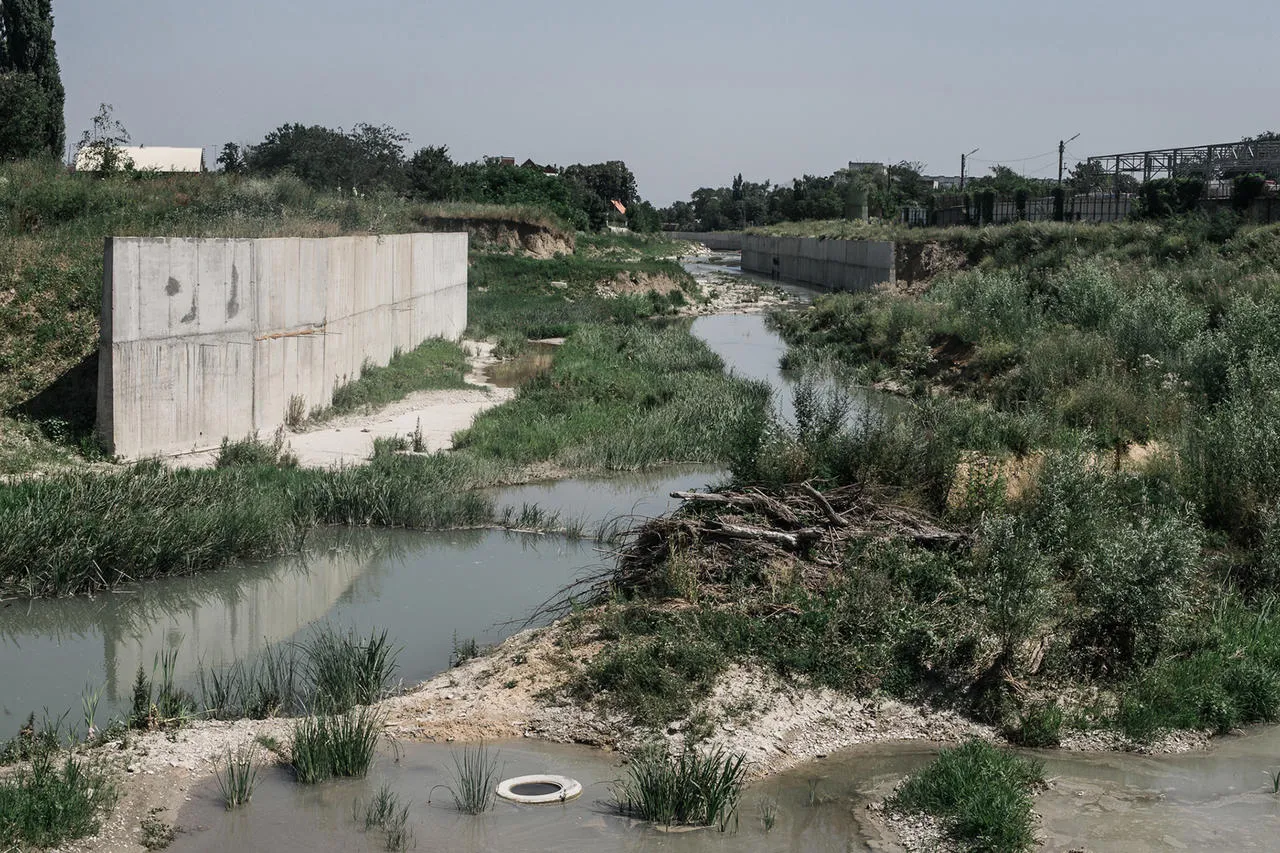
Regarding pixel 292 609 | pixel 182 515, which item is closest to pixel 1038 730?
pixel 292 609

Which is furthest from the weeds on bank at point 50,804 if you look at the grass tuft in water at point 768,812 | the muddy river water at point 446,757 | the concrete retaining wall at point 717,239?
the concrete retaining wall at point 717,239

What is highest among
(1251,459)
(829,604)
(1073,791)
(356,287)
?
(356,287)

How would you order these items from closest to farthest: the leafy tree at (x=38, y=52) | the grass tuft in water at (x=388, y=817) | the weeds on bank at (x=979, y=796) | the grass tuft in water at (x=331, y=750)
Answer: the grass tuft in water at (x=388, y=817)
the weeds on bank at (x=979, y=796)
the grass tuft in water at (x=331, y=750)
the leafy tree at (x=38, y=52)

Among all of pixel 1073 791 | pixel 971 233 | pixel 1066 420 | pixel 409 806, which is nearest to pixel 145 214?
pixel 1066 420

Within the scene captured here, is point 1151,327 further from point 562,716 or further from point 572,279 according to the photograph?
point 572,279

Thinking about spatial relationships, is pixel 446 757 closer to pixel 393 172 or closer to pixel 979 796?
pixel 979 796

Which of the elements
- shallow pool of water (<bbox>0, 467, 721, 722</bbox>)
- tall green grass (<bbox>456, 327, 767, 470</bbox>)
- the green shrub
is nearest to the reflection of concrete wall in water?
shallow pool of water (<bbox>0, 467, 721, 722</bbox>)

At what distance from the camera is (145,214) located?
22.3m

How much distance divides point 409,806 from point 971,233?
165ft

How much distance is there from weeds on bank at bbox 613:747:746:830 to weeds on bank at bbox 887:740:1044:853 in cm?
113

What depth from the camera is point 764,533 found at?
35.2 feet

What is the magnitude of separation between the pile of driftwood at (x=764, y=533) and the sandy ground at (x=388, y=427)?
676cm

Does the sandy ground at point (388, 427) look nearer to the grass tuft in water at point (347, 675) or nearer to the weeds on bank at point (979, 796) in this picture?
the grass tuft in water at point (347, 675)

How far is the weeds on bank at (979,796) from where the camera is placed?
716cm
